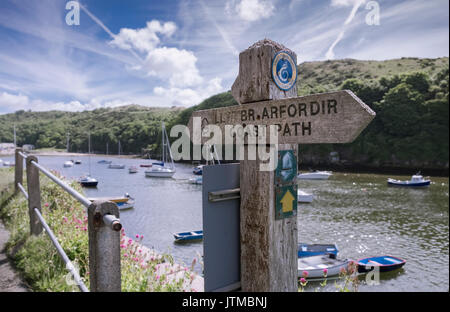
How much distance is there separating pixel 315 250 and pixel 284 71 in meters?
14.1

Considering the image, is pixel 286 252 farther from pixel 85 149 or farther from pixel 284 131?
pixel 85 149

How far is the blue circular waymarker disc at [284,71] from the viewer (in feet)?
5.41

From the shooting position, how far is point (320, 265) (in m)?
12.8

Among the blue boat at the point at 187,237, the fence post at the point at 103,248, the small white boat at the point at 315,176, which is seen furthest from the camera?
the small white boat at the point at 315,176

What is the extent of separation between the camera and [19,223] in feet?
13.4

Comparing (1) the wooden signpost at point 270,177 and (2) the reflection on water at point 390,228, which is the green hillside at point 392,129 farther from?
(1) the wooden signpost at point 270,177

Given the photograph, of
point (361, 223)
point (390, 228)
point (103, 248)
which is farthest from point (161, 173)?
point (103, 248)

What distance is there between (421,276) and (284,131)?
15.3 metres

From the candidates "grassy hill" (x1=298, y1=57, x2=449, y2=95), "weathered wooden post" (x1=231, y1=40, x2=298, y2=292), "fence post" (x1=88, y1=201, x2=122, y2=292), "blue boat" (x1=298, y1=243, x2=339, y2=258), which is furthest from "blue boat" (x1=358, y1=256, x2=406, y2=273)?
"grassy hill" (x1=298, y1=57, x2=449, y2=95)

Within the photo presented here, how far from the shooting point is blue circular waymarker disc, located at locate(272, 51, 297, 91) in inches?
64.9

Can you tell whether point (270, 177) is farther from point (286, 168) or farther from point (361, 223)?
point (361, 223)

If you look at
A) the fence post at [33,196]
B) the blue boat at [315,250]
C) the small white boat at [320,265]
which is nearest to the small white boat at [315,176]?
the blue boat at [315,250]

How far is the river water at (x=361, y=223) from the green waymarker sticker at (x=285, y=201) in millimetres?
9149

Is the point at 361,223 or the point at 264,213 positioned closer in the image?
the point at 264,213
